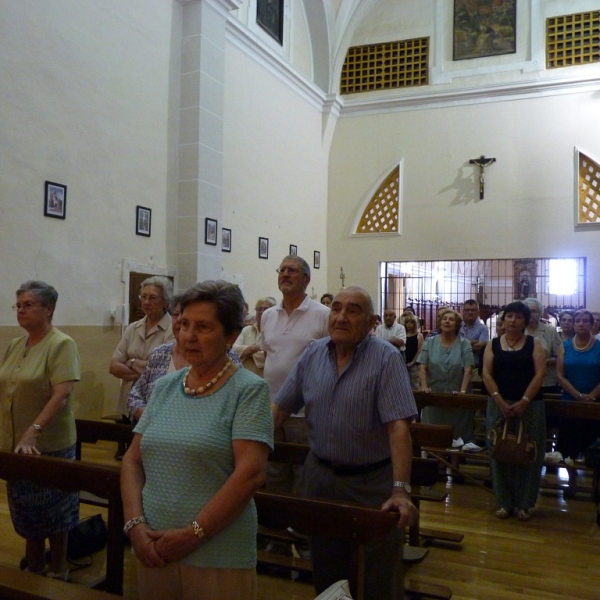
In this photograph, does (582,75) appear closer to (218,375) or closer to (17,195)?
Result: (17,195)

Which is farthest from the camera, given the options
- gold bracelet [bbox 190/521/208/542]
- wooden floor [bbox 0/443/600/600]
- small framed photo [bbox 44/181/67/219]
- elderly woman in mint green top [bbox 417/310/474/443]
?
small framed photo [bbox 44/181/67/219]

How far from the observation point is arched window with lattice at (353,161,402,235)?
11.0m

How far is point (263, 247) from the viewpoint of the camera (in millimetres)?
9516

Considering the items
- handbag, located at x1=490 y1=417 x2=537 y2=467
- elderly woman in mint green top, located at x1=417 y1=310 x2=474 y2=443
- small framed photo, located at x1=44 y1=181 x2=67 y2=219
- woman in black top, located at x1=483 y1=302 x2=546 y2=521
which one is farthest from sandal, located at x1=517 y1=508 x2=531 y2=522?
small framed photo, located at x1=44 y1=181 x2=67 y2=219

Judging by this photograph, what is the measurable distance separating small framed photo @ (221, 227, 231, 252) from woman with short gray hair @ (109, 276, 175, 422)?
16.2ft

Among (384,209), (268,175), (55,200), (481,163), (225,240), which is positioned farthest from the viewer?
(384,209)

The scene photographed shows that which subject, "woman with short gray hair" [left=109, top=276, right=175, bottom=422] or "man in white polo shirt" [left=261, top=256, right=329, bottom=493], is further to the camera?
"woman with short gray hair" [left=109, top=276, right=175, bottom=422]

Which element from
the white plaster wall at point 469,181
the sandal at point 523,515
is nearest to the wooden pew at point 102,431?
the sandal at point 523,515

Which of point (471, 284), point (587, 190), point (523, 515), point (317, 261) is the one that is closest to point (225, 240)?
point (317, 261)

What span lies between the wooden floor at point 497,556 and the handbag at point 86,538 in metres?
0.06

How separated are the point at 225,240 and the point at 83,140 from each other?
8.88 ft

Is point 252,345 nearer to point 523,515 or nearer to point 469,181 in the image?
point 523,515

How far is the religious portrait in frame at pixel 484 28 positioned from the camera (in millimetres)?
10508

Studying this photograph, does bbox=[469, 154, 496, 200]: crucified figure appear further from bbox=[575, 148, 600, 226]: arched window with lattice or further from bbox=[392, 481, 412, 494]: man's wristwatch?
bbox=[392, 481, 412, 494]: man's wristwatch
